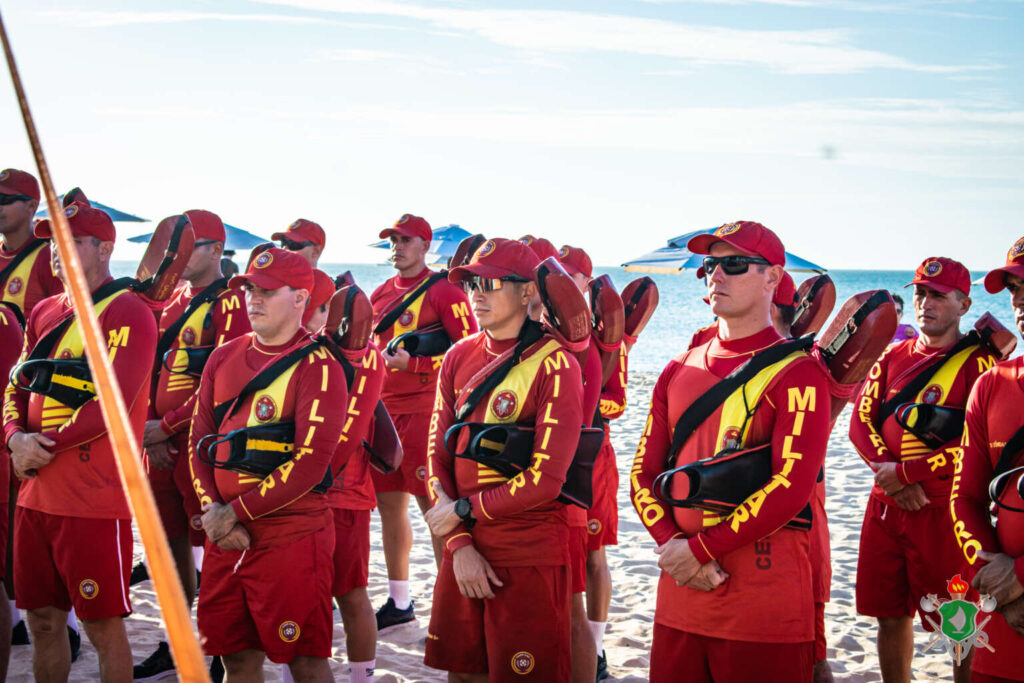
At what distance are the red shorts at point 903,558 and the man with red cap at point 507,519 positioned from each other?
7.40 feet

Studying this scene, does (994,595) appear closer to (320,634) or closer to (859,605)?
(859,605)

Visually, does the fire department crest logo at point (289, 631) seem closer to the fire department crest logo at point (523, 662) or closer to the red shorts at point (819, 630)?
the fire department crest logo at point (523, 662)

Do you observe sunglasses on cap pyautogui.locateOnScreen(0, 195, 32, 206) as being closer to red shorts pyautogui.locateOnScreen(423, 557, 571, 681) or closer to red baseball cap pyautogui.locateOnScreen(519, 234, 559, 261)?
red baseball cap pyautogui.locateOnScreen(519, 234, 559, 261)

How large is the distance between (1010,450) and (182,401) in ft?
16.4

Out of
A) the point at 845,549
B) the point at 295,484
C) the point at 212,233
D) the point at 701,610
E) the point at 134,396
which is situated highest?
the point at 212,233

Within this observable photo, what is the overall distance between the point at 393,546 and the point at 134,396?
2536 mm

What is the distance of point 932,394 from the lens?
209 inches

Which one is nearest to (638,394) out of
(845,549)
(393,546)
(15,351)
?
(845,549)

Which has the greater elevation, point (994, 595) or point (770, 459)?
point (770, 459)

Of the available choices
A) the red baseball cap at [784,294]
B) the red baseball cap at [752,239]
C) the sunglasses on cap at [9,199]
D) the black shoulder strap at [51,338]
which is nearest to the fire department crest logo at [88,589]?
the black shoulder strap at [51,338]

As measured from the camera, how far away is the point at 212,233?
6.81 m

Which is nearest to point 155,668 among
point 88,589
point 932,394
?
point 88,589

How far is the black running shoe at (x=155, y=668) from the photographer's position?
5530 mm

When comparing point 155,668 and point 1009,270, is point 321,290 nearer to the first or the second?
point 155,668
